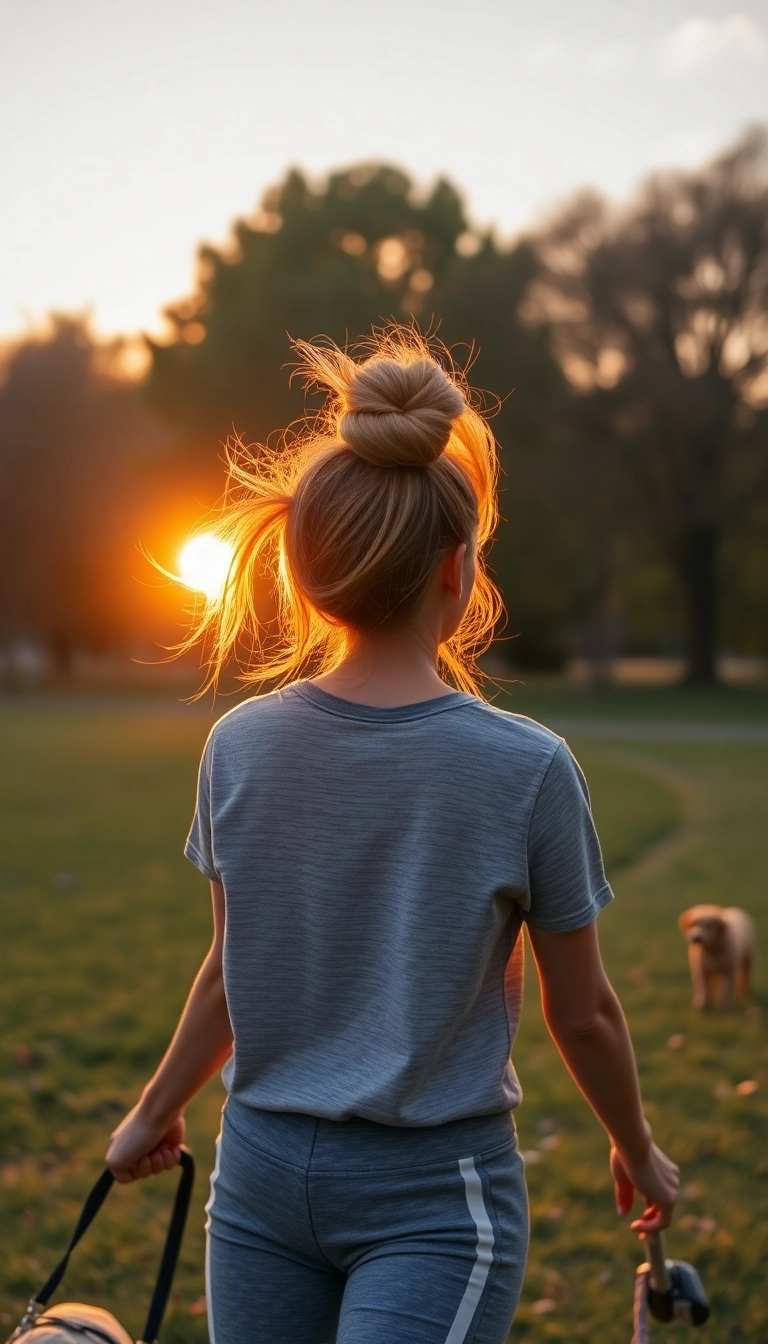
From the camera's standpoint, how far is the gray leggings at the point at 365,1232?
158cm

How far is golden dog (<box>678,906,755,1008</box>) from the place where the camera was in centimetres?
598

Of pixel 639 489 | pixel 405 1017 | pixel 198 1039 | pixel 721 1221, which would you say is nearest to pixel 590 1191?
pixel 721 1221

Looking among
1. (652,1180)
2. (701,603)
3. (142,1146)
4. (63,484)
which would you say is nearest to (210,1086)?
(142,1146)

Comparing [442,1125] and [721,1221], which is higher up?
[442,1125]

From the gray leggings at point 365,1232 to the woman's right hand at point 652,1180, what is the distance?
323 mm

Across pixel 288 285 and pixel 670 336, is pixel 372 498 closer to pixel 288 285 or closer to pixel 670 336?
pixel 288 285

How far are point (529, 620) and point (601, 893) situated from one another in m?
40.6

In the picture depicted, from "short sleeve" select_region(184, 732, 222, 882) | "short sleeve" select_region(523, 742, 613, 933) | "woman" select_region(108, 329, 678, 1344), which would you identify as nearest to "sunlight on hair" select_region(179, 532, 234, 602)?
"woman" select_region(108, 329, 678, 1344)

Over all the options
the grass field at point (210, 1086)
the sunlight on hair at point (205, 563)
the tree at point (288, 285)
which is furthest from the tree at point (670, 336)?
the sunlight on hair at point (205, 563)

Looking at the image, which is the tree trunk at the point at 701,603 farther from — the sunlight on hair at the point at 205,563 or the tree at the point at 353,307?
the sunlight on hair at the point at 205,563

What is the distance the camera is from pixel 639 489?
35719 mm

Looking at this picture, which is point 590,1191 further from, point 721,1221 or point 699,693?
point 699,693

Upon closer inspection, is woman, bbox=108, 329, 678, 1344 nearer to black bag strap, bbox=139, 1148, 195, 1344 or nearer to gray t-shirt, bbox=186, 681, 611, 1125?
gray t-shirt, bbox=186, 681, 611, 1125

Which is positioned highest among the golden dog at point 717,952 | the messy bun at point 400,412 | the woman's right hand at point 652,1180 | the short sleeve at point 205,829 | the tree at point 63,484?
the tree at point 63,484
